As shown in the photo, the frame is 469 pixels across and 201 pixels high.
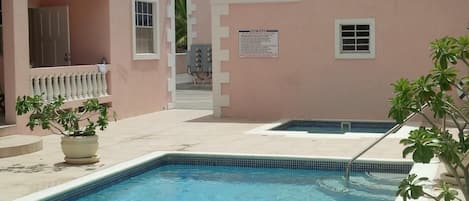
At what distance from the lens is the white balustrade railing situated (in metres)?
12.6

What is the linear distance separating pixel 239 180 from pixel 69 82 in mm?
5691

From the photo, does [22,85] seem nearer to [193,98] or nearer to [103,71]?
[103,71]

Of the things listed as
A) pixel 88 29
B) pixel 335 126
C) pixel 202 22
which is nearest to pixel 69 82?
pixel 88 29

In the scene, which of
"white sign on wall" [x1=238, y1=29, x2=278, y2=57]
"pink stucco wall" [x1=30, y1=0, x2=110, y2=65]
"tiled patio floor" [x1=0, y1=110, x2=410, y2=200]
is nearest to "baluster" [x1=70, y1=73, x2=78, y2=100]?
"tiled patio floor" [x1=0, y1=110, x2=410, y2=200]

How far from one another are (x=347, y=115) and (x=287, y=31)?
2.27 m

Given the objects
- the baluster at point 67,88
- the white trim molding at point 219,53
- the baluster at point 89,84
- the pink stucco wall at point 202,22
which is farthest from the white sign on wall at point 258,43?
the pink stucco wall at point 202,22

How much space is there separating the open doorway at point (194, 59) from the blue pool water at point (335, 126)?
416 cm

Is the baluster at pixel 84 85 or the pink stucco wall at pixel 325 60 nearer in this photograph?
the pink stucco wall at pixel 325 60

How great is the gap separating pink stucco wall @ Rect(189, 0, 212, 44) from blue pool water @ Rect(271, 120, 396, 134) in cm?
1825

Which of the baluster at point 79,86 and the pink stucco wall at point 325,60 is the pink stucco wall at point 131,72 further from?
the pink stucco wall at point 325,60

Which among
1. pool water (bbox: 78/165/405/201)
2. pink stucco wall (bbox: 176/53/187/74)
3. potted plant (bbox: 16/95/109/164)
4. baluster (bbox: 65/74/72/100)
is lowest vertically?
pool water (bbox: 78/165/405/201)

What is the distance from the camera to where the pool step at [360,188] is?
318 inches

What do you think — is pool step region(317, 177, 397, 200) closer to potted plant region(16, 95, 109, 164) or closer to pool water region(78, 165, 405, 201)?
pool water region(78, 165, 405, 201)

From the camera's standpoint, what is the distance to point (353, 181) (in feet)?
29.1
